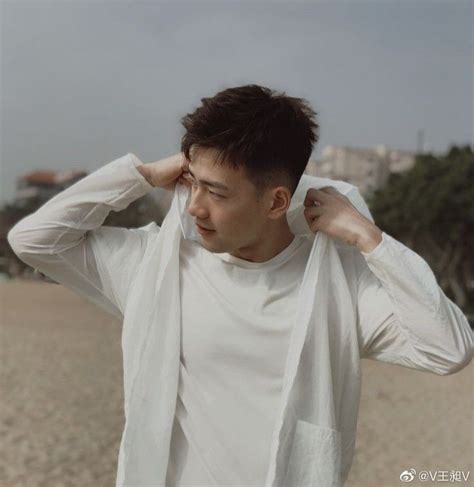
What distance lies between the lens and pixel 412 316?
6.20ft

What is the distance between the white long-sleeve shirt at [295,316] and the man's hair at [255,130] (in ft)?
0.65

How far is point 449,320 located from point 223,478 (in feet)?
2.07

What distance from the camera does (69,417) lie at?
908 cm

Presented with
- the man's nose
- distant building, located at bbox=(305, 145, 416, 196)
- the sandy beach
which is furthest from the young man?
distant building, located at bbox=(305, 145, 416, 196)

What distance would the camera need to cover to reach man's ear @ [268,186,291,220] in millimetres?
1934

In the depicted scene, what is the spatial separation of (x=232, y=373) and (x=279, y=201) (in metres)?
0.42

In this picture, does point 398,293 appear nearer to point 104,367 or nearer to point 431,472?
point 431,472

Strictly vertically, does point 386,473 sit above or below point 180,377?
below

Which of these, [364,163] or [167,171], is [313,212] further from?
[364,163]

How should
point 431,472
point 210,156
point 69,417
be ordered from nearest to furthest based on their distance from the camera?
point 210,156
point 431,472
point 69,417

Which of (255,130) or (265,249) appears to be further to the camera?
(265,249)

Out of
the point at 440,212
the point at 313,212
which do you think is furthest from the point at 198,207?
Answer: the point at 440,212

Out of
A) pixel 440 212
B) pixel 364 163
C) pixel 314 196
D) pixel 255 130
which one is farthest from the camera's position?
pixel 364 163

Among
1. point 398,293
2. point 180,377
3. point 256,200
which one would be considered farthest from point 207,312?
point 398,293
